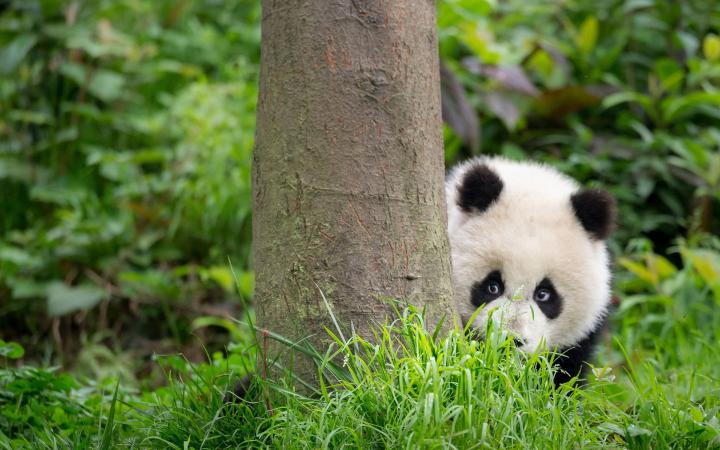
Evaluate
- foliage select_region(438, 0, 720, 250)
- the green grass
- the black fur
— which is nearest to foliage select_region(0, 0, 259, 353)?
foliage select_region(438, 0, 720, 250)

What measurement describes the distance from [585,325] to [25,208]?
419 centimetres

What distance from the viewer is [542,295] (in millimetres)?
3082

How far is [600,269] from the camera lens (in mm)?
3236

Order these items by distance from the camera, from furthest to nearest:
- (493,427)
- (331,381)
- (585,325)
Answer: (585,325), (331,381), (493,427)

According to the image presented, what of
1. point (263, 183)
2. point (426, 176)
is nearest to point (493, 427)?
point (426, 176)

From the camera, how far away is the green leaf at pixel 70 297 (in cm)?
481

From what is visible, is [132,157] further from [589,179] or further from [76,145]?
[589,179]

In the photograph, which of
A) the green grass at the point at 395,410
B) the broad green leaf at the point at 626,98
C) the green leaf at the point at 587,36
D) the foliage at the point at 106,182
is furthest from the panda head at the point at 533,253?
the green leaf at the point at 587,36

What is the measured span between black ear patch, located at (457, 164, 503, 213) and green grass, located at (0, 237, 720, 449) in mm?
658

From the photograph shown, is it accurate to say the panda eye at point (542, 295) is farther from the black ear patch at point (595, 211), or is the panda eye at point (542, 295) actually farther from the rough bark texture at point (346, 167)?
the rough bark texture at point (346, 167)

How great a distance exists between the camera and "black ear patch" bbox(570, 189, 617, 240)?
10.4 feet

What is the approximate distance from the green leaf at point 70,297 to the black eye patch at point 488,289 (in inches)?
109

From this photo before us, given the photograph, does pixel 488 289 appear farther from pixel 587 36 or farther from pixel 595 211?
pixel 587 36

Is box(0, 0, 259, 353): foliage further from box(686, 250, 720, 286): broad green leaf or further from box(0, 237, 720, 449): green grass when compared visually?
box(686, 250, 720, 286): broad green leaf
